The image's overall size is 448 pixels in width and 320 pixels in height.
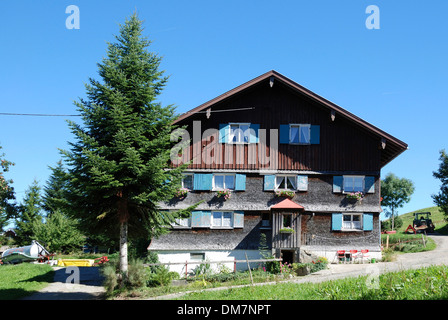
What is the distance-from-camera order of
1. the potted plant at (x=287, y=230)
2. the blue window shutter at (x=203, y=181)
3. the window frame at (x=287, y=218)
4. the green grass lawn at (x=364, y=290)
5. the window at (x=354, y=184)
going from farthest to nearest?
the window at (x=354, y=184)
the blue window shutter at (x=203, y=181)
the window frame at (x=287, y=218)
the potted plant at (x=287, y=230)
the green grass lawn at (x=364, y=290)

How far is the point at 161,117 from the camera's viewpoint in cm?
2253

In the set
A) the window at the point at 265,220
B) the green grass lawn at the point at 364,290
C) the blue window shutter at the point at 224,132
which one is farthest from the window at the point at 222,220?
the green grass lawn at the point at 364,290

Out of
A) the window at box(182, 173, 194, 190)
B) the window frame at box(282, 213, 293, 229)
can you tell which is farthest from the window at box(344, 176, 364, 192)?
the window at box(182, 173, 194, 190)

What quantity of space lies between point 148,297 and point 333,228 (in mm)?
13323

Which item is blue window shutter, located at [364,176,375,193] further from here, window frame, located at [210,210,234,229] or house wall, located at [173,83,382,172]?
window frame, located at [210,210,234,229]

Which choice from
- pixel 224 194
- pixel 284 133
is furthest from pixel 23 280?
pixel 284 133

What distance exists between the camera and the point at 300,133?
29.6 metres

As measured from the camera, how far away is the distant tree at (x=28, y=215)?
48.2 meters

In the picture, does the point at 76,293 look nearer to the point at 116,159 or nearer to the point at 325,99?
the point at 116,159

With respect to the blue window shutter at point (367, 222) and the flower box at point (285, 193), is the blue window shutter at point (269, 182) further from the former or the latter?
the blue window shutter at point (367, 222)

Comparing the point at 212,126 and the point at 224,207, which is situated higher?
the point at 212,126

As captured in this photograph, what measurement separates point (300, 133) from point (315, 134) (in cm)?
94

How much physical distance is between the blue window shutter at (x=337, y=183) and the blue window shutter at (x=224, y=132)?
7.22 metres
